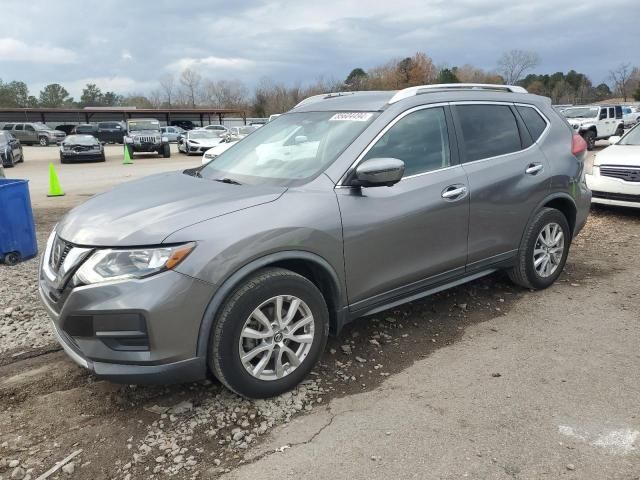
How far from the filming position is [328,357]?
3697 millimetres

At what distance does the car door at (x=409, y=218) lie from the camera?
11.0 feet

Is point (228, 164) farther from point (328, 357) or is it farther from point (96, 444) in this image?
point (96, 444)

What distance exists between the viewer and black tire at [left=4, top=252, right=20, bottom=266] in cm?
590

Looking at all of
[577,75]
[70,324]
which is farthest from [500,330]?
[577,75]

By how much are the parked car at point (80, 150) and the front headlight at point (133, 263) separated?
23256 millimetres

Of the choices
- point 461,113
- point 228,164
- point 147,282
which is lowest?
point 147,282

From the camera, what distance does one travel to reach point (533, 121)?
4.71 m

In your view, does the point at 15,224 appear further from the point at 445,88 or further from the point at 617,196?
the point at 617,196

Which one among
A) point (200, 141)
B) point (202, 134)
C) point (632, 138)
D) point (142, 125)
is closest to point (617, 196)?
point (632, 138)

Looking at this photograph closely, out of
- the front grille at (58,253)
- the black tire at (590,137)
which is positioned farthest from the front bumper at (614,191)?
the black tire at (590,137)

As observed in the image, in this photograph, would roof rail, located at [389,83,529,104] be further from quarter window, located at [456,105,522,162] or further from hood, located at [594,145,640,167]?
hood, located at [594,145,640,167]

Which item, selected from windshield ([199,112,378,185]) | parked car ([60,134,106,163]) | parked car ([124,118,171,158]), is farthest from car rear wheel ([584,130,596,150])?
windshield ([199,112,378,185])

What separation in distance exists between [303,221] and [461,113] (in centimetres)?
182

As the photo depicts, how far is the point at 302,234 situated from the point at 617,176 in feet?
22.1
